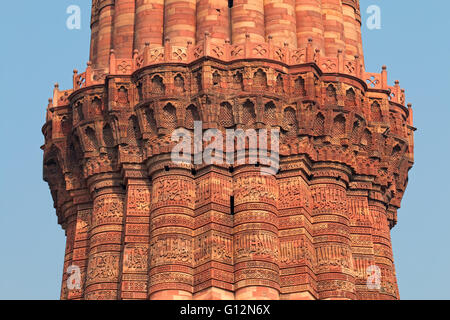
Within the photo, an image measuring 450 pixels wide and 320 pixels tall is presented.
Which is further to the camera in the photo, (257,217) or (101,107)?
(101,107)

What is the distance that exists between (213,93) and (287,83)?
6.71 feet

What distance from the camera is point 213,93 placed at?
38969 mm

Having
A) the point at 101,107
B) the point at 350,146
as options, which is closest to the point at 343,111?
the point at 350,146

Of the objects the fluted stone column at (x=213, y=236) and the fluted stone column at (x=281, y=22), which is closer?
the fluted stone column at (x=213, y=236)

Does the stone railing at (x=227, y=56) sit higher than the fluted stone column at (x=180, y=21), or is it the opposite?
the fluted stone column at (x=180, y=21)

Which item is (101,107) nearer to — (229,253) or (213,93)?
(213,93)

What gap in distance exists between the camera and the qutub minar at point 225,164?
37.6 m

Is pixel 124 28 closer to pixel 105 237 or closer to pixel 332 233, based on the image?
pixel 105 237

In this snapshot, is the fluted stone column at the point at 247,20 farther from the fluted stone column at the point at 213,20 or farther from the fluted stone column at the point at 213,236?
the fluted stone column at the point at 213,236
